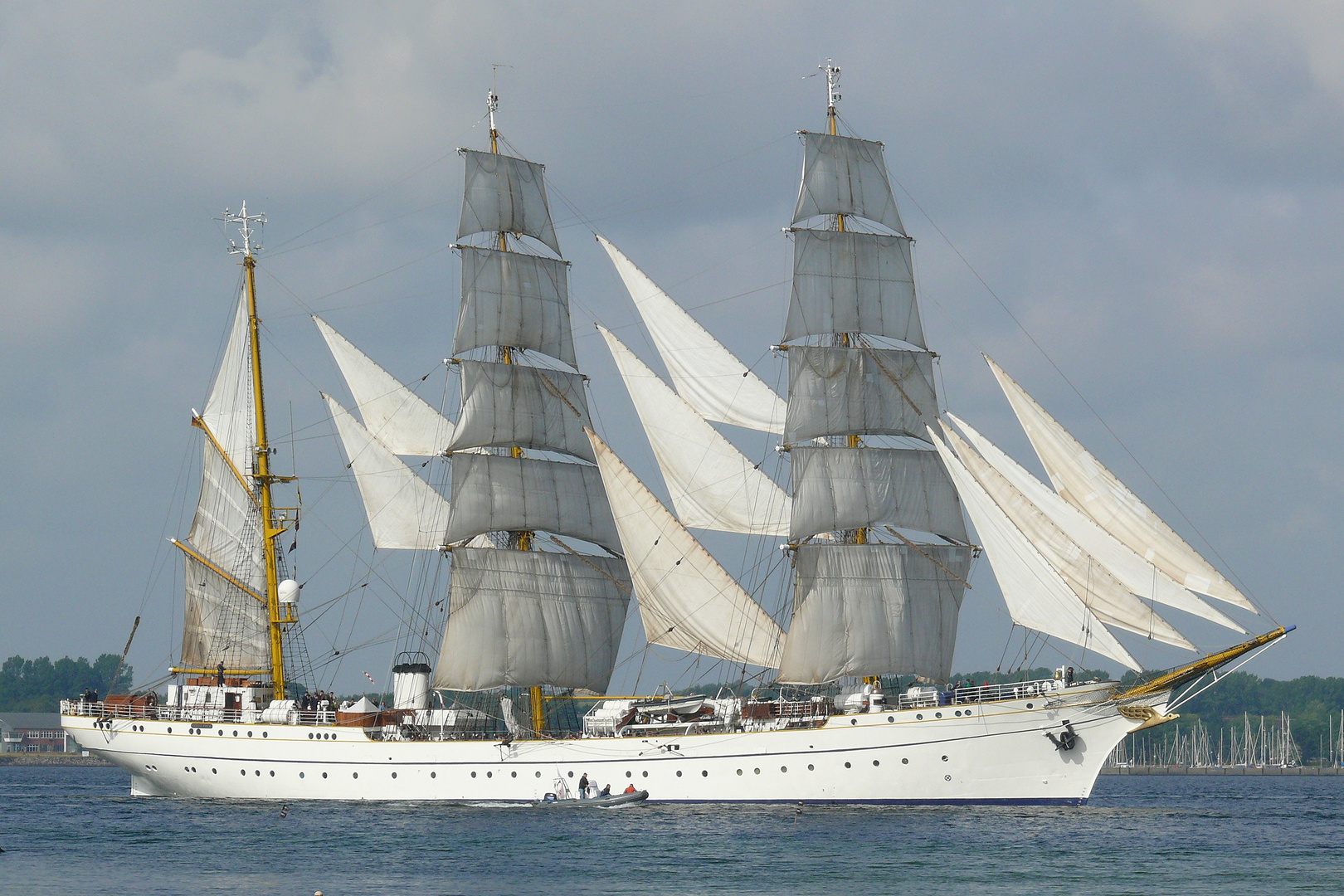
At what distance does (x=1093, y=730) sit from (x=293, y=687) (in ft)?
117

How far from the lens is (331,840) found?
52156 mm

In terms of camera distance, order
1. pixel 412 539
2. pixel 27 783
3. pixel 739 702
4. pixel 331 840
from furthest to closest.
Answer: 1. pixel 27 783
2. pixel 412 539
3. pixel 739 702
4. pixel 331 840

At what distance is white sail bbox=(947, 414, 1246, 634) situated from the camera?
52.0 m

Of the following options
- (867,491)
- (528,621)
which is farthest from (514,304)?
(867,491)

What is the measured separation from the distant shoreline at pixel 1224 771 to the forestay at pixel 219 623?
116835 millimetres

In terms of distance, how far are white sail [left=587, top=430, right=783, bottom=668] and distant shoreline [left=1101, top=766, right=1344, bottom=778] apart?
374 ft

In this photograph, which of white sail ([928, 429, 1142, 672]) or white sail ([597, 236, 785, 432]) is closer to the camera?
white sail ([928, 429, 1142, 672])

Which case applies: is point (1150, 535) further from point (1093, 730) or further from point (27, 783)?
point (27, 783)

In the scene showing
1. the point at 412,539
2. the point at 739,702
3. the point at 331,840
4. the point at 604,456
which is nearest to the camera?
the point at 331,840

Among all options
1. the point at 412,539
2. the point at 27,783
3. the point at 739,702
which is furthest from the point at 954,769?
the point at 27,783

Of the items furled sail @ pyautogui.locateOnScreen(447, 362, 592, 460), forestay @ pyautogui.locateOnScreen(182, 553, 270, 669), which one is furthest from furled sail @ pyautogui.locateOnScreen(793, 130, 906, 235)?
forestay @ pyautogui.locateOnScreen(182, 553, 270, 669)

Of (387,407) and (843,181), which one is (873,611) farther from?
(387,407)

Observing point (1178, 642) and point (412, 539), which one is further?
point (412, 539)

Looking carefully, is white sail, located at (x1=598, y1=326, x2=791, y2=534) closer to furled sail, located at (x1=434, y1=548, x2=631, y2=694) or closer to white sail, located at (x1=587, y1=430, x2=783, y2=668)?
white sail, located at (x1=587, y1=430, x2=783, y2=668)
